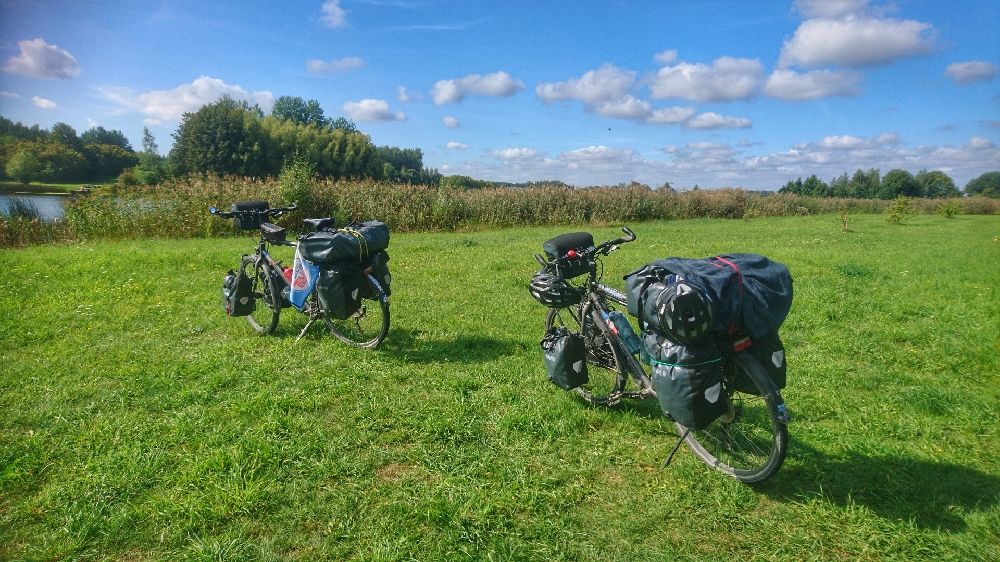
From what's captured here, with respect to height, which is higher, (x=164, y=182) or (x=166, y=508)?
(x=164, y=182)

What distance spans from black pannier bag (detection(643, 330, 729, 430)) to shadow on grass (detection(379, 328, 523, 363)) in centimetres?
240

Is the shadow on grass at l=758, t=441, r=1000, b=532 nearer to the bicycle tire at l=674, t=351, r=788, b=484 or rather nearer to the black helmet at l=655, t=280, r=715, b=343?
the bicycle tire at l=674, t=351, r=788, b=484

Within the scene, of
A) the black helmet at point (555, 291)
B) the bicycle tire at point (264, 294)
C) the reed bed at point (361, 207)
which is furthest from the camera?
the reed bed at point (361, 207)

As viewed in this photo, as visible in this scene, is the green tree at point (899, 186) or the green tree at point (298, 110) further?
the green tree at point (298, 110)

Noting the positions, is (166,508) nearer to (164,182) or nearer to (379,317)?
(379,317)

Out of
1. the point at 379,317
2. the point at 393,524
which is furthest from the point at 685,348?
the point at 379,317

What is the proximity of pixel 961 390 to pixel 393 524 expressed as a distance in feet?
15.5

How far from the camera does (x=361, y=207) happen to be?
16.5 meters

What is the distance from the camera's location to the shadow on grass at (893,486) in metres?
2.75

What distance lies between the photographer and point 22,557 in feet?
7.56

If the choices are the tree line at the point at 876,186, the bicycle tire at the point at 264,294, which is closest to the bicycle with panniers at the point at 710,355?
the bicycle tire at the point at 264,294

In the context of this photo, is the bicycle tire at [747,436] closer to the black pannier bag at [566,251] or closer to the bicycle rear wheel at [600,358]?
the bicycle rear wheel at [600,358]

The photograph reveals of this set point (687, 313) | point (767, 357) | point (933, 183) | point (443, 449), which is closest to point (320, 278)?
point (443, 449)

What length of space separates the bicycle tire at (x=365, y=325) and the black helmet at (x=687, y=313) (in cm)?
287
